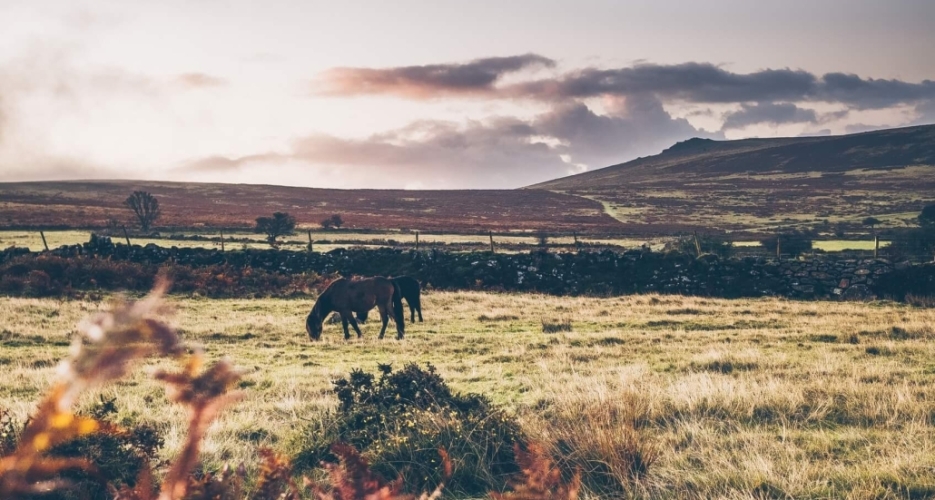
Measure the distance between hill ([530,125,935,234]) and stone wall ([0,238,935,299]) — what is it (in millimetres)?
41176

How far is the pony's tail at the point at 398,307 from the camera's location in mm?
16016

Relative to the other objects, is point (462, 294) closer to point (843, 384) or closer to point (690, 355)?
point (690, 355)

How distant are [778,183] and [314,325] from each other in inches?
4538

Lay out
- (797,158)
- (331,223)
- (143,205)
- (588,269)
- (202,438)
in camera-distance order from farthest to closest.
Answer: (797,158) < (331,223) < (143,205) < (588,269) < (202,438)

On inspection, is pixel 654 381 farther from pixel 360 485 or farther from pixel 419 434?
pixel 360 485

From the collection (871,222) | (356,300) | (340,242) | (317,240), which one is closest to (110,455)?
(356,300)

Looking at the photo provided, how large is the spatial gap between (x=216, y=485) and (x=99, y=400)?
26.9 ft

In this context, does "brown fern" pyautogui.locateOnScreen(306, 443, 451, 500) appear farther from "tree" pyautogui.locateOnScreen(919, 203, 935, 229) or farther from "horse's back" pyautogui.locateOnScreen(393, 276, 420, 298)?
"tree" pyautogui.locateOnScreen(919, 203, 935, 229)

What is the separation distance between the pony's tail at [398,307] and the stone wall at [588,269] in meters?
10.2

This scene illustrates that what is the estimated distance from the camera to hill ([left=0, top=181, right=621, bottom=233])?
66.6 meters

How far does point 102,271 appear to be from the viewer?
82.4ft

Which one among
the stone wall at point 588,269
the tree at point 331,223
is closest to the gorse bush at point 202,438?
the stone wall at point 588,269

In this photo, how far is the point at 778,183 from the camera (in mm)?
115062

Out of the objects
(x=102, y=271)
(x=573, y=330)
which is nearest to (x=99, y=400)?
(x=573, y=330)
